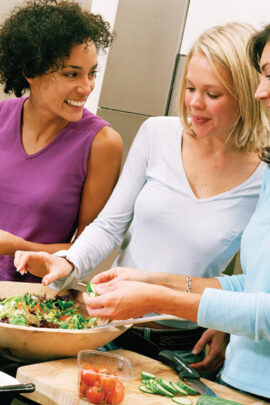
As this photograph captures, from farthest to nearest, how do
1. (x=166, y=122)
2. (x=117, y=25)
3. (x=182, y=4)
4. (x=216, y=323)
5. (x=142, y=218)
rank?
(x=117, y=25) → (x=182, y=4) → (x=166, y=122) → (x=142, y=218) → (x=216, y=323)

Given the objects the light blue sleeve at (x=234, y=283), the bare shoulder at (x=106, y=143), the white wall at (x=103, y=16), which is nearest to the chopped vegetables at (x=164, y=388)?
the light blue sleeve at (x=234, y=283)

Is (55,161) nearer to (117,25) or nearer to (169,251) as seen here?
(169,251)

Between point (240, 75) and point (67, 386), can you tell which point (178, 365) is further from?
point (240, 75)

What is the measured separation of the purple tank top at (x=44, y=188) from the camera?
6.46ft

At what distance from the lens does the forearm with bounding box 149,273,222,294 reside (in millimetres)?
1595

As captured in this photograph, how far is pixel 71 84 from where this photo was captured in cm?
194

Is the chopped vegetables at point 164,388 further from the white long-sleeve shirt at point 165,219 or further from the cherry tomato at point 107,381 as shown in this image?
the white long-sleeve shirt at point 165,219

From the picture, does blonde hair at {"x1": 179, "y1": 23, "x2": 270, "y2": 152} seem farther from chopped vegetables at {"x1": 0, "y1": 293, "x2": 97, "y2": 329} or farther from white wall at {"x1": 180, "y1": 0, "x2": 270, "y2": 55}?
white wall at {"x1": 180, "y1": 0, "x2": 270, "y2": 55}

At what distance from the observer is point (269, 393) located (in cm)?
133

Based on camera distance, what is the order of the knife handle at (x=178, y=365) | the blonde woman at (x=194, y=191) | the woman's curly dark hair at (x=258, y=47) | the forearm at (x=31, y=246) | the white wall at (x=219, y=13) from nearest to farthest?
the knife handle at (x=178, y=365) → the woman's curly dark hair at (x=258, y=47) → the blonde woman at (x=194, y=191) → the forearm at (x=31, y=246) → the white wall at (x=219, y=13)

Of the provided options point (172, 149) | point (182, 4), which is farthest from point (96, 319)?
point (182, 4)

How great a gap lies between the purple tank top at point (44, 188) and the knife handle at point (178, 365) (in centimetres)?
67

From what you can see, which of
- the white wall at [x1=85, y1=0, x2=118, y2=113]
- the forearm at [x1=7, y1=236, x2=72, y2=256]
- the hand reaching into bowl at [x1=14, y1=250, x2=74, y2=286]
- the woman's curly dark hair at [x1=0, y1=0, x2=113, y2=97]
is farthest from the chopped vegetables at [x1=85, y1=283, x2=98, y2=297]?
the white wall at [x1=85, y1=0, x2=118, y2=113]

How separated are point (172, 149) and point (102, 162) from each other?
0.31m
